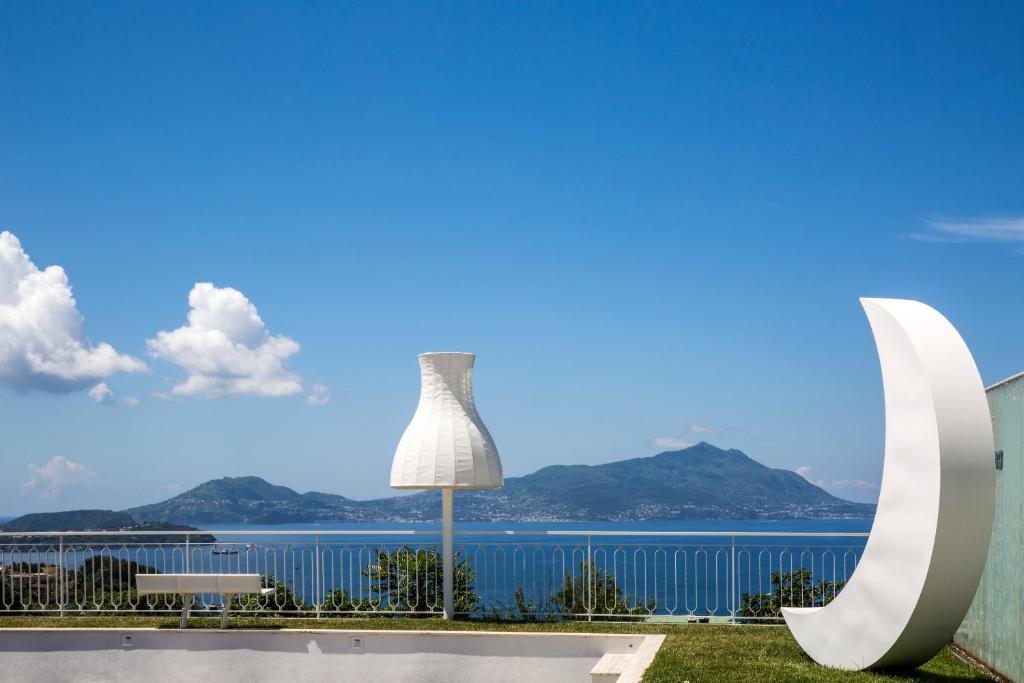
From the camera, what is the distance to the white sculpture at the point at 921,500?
6.20 meters

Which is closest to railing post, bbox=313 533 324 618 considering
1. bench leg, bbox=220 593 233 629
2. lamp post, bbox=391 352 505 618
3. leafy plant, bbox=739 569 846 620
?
bench leg, bbox=220 593 233 629

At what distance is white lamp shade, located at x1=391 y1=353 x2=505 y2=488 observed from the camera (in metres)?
10.8

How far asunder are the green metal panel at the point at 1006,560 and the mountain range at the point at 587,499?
76.8 m

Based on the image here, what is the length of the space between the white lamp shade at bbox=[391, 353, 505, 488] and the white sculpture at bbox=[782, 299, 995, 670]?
4.61 meters

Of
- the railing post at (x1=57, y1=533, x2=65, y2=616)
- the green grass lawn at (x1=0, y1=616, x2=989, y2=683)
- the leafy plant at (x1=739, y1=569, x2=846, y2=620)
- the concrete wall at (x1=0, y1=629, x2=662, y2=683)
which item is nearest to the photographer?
the green grass lawn at (x1=0, y1=616, x2=989, y2=683)

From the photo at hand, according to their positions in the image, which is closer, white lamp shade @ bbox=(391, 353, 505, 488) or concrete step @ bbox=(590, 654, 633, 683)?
concrete step @ bbox=(590, 654, 633, 683)

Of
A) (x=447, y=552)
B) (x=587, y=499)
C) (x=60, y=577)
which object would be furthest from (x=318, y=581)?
(x=587, y=499)

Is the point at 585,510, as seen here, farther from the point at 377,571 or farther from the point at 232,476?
the point at 377,571

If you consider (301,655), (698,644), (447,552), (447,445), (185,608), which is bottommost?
(301,655)

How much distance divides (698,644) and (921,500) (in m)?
3.51

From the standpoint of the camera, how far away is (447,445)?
10.9 m

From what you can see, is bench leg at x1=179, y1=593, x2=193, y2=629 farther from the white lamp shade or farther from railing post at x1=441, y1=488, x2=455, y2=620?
railing post at x1=441, y1=488, x2=455, y2=620

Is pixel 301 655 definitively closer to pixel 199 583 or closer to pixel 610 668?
pixel 199 583

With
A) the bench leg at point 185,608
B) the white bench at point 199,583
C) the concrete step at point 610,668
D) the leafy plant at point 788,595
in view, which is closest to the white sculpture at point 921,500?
the concrete step at point 610,668
